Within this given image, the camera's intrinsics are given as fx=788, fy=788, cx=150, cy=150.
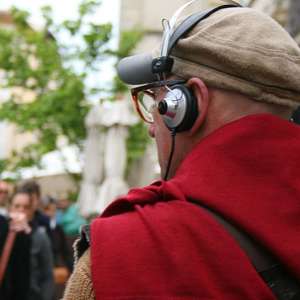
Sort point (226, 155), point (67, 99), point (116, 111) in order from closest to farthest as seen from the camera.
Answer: point (226, 155) → point (116, 111) → point (67, 99)

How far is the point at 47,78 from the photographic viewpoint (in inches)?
645

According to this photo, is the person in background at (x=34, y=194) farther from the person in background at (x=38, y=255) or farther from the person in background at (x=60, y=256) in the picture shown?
the person in background at (x=60, y=256)

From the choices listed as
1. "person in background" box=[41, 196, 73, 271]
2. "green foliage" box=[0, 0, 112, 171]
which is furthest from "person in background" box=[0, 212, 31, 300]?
"green foliage" box=[0, 0, 112, 171]

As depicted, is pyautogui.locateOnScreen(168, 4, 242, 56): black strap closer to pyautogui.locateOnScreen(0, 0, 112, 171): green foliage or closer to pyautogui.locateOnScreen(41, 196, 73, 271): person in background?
pyautogui.locateOnScreen(41, 196, 73, 271): person in background

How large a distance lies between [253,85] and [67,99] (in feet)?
45.4

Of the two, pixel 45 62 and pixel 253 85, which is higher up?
pixel 253 85

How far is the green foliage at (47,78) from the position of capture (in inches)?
606

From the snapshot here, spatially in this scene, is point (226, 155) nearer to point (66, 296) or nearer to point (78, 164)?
point (66, 296)

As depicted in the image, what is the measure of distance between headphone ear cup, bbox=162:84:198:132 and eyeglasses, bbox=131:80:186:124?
0.03m

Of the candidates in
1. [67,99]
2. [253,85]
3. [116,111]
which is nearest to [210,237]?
[253,85]

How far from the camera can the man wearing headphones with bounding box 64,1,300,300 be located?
1531 millimetres

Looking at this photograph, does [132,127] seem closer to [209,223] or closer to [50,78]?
[50,78]

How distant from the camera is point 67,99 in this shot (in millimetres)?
15344

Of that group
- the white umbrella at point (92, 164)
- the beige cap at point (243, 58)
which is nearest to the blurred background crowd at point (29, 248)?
the white umbrella at point (92, 164)
